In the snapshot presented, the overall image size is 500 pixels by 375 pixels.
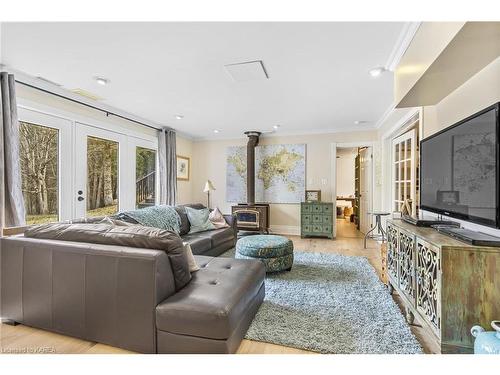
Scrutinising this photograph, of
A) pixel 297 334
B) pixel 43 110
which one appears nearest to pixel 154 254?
pixel 297 334

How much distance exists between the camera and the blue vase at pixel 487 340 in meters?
1.15

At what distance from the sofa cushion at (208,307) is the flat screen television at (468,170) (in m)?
1.51

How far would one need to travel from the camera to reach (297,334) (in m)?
1.71

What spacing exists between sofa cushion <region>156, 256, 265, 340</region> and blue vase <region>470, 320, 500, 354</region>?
1235 millimetres

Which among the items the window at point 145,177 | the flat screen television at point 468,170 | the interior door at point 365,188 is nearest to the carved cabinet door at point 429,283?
the flat screen television at point 468,170

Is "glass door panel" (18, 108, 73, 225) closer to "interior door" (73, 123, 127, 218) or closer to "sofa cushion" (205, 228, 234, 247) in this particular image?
"interior door" (73, 123, 127, 218)

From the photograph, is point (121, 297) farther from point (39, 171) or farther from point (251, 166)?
point (251, 166)

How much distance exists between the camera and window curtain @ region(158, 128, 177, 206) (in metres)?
4.81

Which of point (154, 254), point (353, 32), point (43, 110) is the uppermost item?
point (353, 32)

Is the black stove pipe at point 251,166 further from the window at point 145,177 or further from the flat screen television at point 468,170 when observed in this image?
the flat screen television at point 468,170

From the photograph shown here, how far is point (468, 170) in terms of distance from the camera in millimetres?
1573

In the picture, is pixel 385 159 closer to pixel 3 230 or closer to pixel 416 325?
pixel 416 325

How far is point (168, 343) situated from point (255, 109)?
3.24m
